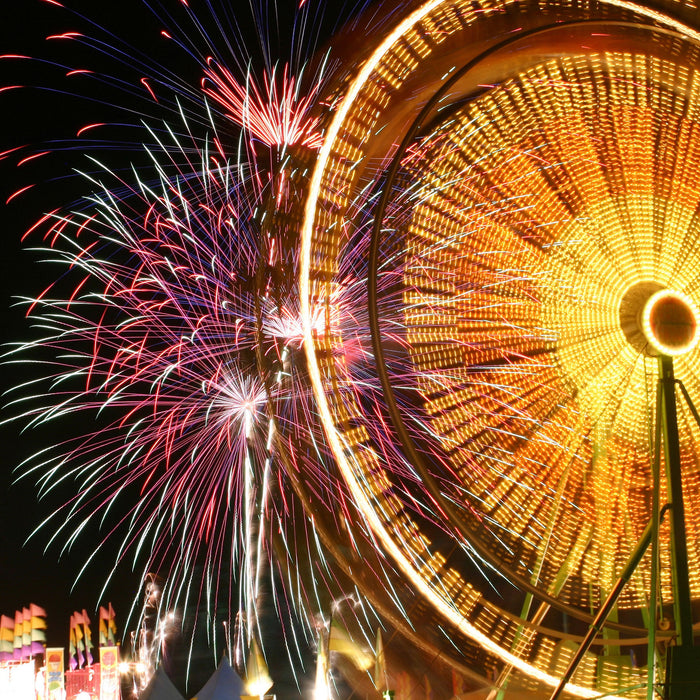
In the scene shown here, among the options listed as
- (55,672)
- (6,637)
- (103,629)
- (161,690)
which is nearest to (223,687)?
(161,690)

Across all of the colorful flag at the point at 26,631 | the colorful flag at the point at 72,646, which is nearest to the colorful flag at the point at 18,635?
the colorful flag at the point at 26,631

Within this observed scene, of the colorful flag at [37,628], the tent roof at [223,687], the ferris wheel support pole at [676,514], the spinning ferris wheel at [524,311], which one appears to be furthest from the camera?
the colorful flag at [37,628]

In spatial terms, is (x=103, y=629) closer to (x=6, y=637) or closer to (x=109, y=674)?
(x=6, y=637)

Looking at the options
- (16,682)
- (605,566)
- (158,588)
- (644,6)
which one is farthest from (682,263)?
(158,588)

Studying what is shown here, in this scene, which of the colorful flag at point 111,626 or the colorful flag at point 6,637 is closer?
the colorful flag at point 111,626

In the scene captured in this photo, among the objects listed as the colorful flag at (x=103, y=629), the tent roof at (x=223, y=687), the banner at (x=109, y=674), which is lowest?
the tent roof at (x=223, y=687)

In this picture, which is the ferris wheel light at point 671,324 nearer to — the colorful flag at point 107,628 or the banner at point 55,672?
the banner at point 55,672
